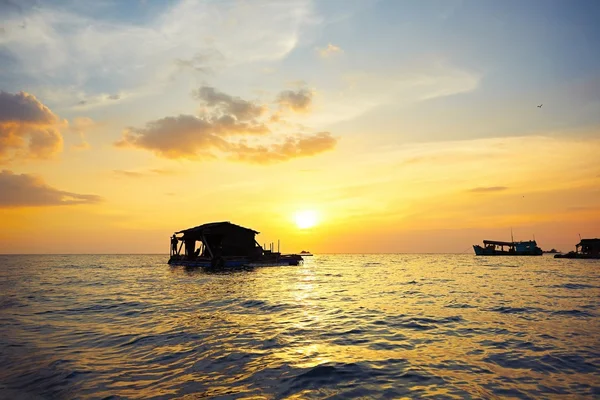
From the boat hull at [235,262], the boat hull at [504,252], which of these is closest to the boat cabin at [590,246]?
the boat hull at [504,252]

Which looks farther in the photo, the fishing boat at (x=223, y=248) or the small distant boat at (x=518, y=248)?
the small distant boat at (x=518, y=248)

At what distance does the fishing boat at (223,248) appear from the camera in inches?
2100

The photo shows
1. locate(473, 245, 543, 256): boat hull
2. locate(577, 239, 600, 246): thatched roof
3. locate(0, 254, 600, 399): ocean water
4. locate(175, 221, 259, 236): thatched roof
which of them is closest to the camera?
locate(0, 254, 600, 399): ocean water

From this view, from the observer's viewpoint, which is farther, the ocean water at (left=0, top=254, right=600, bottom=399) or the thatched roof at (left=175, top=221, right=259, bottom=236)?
the thatched roof at (left=175, top=221, right=259, bottom=236)

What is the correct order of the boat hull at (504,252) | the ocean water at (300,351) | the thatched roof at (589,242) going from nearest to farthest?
the ocean water at (300,351)
the thatched roof at (589,242)
the boat hull at (504,252)

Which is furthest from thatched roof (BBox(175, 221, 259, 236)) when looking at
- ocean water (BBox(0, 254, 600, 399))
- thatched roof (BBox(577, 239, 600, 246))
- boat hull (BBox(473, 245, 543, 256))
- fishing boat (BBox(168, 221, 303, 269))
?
boat hull (BBox(473, 245, 543, 256))

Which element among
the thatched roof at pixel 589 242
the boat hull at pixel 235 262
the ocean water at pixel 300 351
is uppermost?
the thatched roof at pixel 589 242

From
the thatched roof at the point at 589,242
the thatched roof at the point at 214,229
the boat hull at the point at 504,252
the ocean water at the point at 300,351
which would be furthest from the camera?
the boat hull at the point at 504,252

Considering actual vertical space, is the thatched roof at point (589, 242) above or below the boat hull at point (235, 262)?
above

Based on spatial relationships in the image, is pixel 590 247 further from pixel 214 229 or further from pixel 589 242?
pixel 214 229

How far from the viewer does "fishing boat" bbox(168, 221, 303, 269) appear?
53344 millimetres

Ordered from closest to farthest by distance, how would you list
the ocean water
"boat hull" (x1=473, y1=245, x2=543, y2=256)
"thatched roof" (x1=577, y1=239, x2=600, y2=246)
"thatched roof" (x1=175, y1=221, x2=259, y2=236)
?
1. the ocean water
2. "thatched roof" (x1=175, y1=221, x2=259, y2=236)
3. "thatched roof" (x1=577, y1=239, x2=600, y2=246)
4. "boat hull" (x1=473, y1=245, x2=543, y2=256)

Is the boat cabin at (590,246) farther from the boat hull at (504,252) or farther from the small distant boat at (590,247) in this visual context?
the boat hull at (504,252)

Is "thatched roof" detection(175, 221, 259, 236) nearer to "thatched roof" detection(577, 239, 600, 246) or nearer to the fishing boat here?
the fishing boat
